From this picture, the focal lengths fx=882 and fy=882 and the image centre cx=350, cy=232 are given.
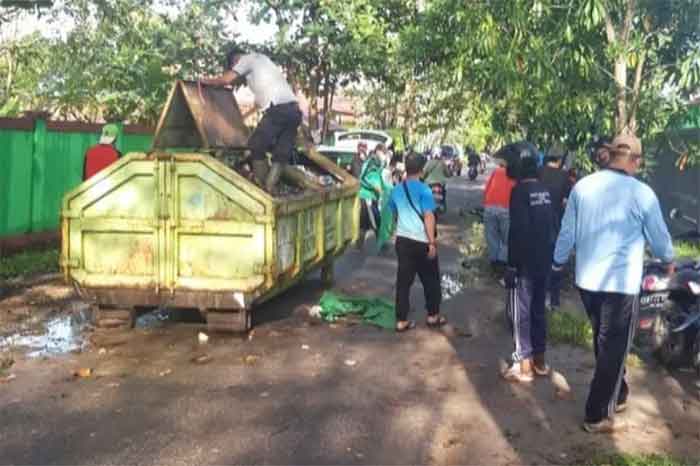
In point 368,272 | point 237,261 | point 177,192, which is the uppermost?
point 177,192

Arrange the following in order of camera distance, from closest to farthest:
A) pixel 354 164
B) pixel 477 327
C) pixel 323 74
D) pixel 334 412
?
pixel 334 412 → pixel 477 327 → pixel 354 164 → pixel 323 74

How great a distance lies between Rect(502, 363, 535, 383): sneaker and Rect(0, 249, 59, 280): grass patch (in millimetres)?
6658

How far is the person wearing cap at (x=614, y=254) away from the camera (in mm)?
5336

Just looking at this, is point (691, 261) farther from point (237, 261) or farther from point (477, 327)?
point (237, 261)

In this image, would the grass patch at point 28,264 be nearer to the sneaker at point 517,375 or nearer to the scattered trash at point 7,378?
the scattered trash at point 7,378

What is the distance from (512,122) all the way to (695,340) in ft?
18.9

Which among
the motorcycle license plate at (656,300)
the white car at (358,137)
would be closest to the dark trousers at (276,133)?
the motorcycle license plate at (656,300)

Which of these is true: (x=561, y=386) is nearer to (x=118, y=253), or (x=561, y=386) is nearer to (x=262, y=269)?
(x=262, y=269)

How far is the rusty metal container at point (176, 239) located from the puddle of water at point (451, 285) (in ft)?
9.62

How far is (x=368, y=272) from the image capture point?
12211 millimetres

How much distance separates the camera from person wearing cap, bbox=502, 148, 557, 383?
6.69 metres

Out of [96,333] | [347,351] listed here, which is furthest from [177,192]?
[347,351]

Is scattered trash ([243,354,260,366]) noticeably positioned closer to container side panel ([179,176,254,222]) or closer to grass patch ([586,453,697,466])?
container side panel ([179,176,254,222])

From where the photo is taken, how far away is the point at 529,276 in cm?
675
